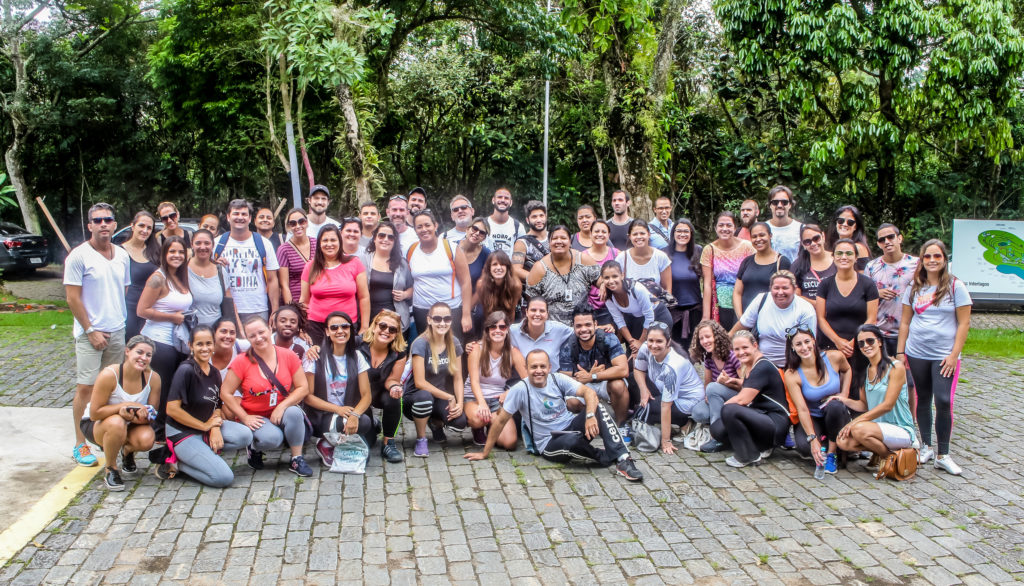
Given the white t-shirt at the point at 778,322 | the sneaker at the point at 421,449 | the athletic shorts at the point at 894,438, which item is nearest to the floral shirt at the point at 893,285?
the white t-shirt at the point at 778,322

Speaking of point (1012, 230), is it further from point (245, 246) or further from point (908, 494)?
point (245, 246)

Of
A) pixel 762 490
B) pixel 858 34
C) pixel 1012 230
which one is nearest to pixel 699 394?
pixel 762 490

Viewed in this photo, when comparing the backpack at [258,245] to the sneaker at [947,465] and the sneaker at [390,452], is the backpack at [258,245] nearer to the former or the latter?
the sneaker at [390,452]

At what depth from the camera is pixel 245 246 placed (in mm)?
6906

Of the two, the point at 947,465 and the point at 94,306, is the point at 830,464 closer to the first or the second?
the point at 947,465

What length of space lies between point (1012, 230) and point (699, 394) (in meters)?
10.4

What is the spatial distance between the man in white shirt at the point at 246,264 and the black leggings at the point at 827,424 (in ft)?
14.8

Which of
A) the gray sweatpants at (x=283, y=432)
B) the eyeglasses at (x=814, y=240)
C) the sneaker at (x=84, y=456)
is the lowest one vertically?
the sneaker at (x=84, y=456)

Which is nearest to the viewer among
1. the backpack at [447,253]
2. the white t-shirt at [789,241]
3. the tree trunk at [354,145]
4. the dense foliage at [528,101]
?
the backpack at [447,253]

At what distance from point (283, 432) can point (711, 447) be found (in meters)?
3.33

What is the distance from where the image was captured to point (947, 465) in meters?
5.95

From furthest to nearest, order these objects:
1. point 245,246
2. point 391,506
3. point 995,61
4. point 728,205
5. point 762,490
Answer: point 728,205, point 995,61, point 245,246, point 762,490, point 391,506

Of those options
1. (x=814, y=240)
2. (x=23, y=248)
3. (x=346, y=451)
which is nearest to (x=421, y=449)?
(x=346, y=451)

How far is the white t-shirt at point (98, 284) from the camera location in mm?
5777
